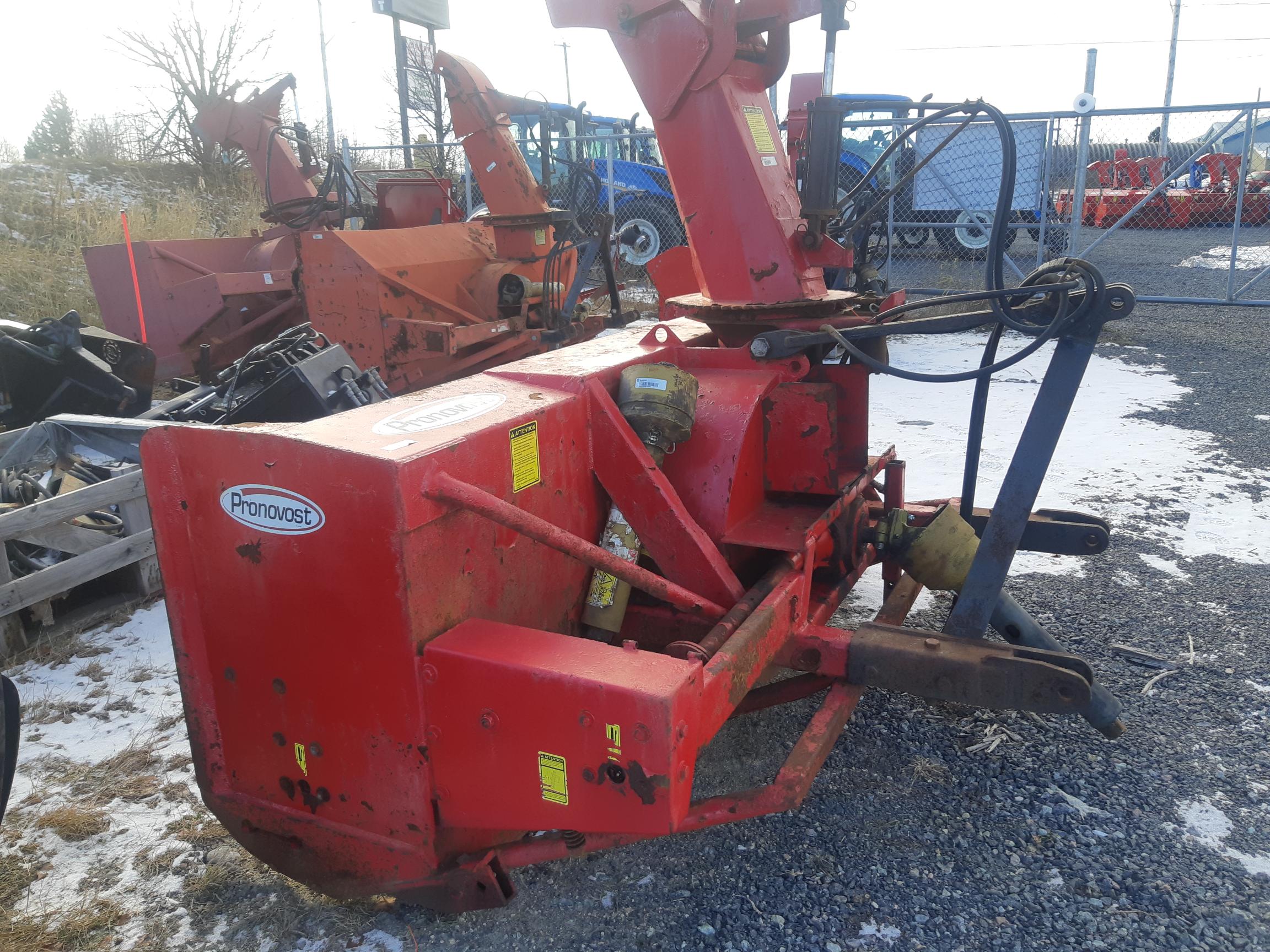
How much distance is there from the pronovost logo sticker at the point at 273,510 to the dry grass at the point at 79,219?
365 inches

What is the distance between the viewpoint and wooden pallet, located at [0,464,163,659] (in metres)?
3.61

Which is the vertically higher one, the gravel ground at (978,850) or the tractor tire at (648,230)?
the tractor tire at (648,230)

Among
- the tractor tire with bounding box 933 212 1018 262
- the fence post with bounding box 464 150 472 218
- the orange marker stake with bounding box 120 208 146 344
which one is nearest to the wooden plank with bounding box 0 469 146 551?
the orange marker stake with bounding box 120 208 146 344

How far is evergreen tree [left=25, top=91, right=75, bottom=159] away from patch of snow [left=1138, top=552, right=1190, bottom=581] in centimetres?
2119

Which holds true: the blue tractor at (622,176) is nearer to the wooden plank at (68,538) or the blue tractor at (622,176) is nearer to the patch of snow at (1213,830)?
Result: the wooden plank at (68,538)

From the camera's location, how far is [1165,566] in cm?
429

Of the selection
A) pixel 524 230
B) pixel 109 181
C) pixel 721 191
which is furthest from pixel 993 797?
pixel 109 181

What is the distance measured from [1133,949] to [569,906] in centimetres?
136

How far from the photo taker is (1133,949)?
7.15 ft

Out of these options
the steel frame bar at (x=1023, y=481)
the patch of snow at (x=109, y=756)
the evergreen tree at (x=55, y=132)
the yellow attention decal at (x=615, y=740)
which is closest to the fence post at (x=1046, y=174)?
the steel frame bar at (x=1023, y=481)

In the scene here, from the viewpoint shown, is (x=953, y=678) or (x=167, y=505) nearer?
(x=167, y=505)

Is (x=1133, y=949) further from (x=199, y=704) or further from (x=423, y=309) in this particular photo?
(x=423, y=309)

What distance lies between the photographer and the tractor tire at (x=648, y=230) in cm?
1309

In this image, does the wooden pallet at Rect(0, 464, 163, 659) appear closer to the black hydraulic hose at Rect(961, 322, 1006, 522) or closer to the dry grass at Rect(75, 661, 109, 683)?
the dry grass at Rect(75, 661, 109, 683)
